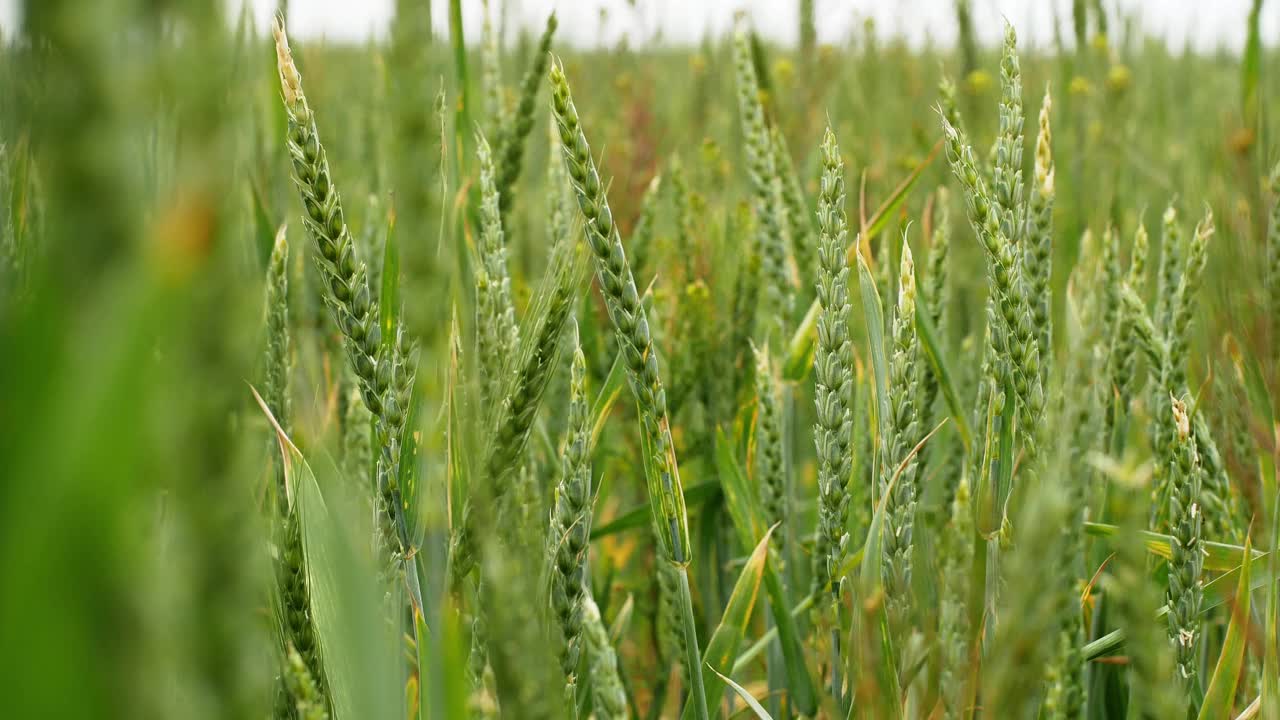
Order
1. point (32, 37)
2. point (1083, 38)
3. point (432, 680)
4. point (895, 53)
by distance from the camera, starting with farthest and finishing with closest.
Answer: point (895, 53) < point (1083, 38) < point (432, 680) < point (32, 37)

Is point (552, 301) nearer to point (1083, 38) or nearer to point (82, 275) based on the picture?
point (82, 275)

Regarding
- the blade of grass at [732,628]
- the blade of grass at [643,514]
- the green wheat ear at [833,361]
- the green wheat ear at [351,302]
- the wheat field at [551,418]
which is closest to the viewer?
the wheat field at [551,418]

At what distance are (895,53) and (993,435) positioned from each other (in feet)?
7.37

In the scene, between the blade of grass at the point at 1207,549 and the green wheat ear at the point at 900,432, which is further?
the blade of grass at the point at 1207,549

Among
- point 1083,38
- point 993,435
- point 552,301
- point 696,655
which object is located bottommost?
point 696,655

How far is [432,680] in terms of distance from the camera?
16.9 inches

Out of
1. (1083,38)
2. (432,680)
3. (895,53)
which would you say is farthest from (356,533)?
(895,53)

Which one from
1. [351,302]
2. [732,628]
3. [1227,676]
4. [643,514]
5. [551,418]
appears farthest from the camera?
[551,418]

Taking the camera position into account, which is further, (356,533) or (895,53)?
(895,53)

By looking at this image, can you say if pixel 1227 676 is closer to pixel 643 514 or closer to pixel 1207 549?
pixel 1207 549

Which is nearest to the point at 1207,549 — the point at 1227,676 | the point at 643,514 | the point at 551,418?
the point at 1227,676

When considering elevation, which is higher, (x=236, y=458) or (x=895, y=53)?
(x=895, y=53)

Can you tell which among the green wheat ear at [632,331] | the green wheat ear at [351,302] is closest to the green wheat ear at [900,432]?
the green wheat ear at [632,331]

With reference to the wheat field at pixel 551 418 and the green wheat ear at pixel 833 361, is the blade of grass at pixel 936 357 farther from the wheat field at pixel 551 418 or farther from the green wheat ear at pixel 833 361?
the green wheat ear at pixel 833 361
